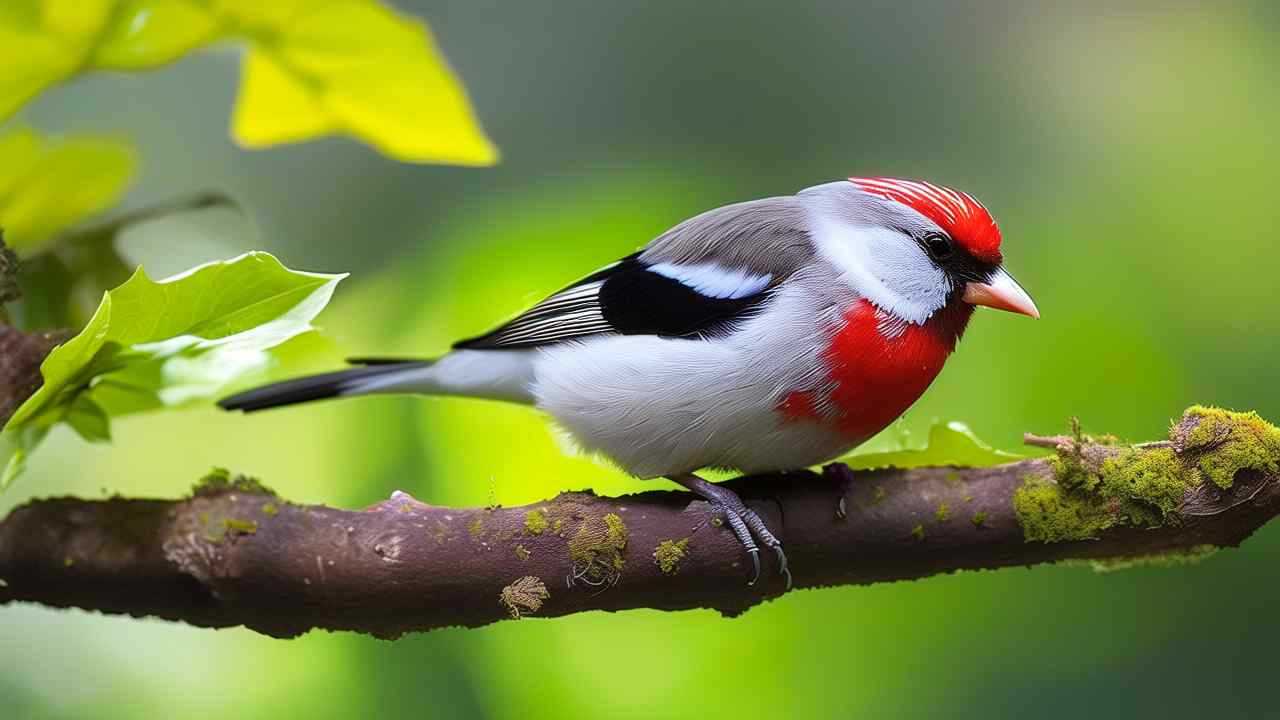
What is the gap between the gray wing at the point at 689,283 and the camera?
48.2 inches

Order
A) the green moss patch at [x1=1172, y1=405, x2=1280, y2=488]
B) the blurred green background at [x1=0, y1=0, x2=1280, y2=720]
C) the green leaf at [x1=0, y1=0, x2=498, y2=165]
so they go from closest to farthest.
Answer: the green moss patch at [x1=1172, y1=405, x2=1280, y2=488] → the green leaf at [x1=0, y1=0, x2=498, y2=165] → the blurred green background at [x1=0, y1=0, x2=1280, y2=720]

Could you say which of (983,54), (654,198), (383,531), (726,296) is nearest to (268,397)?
(383,531)

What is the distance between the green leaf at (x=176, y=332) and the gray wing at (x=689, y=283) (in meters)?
0.38

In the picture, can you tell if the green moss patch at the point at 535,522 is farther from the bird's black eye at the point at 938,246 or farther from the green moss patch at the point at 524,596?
the bird's black eye at the point at 938,246

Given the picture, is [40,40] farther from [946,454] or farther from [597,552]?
[946,454]

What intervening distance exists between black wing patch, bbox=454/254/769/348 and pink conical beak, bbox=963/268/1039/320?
0.69 ft

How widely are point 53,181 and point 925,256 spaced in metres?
0.91

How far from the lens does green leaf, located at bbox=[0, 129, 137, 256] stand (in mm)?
1146

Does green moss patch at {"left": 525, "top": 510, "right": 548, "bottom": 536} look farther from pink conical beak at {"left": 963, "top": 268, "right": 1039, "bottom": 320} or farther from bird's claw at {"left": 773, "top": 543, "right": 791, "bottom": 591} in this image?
pink conical beak at {"left": 963, "top": 268, "right": 1039, "bottom": 320}

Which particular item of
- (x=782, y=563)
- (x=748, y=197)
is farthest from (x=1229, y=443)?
(x=748, y=197)

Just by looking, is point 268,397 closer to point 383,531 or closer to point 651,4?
point 383,531

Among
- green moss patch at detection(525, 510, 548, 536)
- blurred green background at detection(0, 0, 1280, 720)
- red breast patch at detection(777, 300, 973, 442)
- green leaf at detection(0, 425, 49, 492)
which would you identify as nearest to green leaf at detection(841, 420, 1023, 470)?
red breast patch at detection(777, 300, 973, 442)

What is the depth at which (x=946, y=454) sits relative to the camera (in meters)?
1.17

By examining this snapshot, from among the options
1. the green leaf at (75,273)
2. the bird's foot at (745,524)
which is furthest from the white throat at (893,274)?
the green leaf at (75,273)
